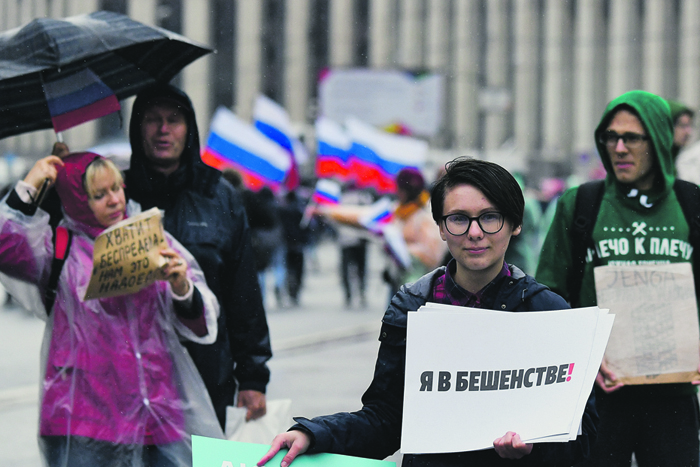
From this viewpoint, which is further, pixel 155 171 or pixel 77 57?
pixel 155 171

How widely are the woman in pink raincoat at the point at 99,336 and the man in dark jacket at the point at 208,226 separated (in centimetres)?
18

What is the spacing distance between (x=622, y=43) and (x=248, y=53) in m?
19.6

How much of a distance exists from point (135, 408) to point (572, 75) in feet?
177

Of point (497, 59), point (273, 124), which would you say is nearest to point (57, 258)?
point (273, 124)

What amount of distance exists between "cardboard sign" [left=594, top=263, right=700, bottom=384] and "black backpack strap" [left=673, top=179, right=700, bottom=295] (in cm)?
16

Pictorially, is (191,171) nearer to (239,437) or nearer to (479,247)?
(239,437)

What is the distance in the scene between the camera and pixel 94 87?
3.73 metres

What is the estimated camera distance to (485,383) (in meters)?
2.25

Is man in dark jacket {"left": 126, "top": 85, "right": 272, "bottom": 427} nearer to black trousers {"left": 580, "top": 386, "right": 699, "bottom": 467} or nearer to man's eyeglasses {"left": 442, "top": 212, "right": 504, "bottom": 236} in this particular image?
black trousers {"left": 580, "top": 386, "right": 699, "bottom": 467}

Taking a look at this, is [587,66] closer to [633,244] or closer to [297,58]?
[297,58]

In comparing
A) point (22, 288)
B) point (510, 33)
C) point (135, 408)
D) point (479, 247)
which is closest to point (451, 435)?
point (479, 247)

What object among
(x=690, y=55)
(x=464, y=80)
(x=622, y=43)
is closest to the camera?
(x=690, y=55)

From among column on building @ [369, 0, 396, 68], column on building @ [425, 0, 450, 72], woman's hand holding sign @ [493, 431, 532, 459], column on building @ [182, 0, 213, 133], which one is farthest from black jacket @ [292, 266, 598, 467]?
column on building @ [425, 0, 450, 72]

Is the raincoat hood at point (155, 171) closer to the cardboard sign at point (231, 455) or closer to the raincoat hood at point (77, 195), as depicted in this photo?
the raincoat hood at point (77, 195)
